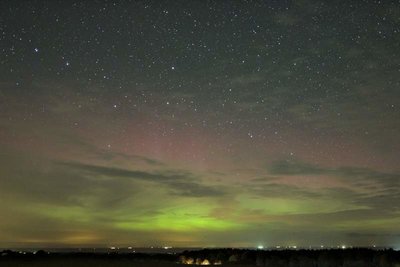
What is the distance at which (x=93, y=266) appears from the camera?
37.0 metres

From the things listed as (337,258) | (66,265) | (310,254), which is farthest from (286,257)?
(66,265)

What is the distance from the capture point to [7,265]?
3644 cm

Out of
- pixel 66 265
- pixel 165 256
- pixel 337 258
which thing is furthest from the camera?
pixel 165 256

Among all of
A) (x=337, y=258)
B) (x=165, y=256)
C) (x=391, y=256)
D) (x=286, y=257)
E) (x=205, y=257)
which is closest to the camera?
(x=391, y=256)

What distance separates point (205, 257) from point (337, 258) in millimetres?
16904

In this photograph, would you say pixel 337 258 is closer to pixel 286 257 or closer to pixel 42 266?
pixel 286 257

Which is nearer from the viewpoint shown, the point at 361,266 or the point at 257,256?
the point at 361,266

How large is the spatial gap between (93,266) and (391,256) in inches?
993

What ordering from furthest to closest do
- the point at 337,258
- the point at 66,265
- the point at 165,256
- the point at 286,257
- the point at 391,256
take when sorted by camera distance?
the point at 165,256 → the point at 286,257 → the point at 337,258 → the point at 391,256 → the point at 66,265

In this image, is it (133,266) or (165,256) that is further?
(165,256)

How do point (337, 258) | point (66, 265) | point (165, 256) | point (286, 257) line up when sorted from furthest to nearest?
point (165, 256), point (286, 257), point (337, 258), point (66, 265)

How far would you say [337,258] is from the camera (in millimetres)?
45156

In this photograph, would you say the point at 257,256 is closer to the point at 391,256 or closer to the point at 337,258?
the point at 337,258

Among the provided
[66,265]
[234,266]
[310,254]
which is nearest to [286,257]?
[310,254]
